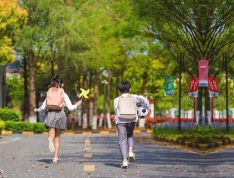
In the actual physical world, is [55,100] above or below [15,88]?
below

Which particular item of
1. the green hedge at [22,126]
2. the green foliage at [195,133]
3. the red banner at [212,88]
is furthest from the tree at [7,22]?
the red banner at [212,88]

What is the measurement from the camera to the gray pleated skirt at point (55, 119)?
→ 15.7 meters

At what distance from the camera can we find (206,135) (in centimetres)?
1930

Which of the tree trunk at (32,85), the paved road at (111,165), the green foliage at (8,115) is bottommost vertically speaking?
the paved road at (111,165)

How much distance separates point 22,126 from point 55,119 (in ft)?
86.3

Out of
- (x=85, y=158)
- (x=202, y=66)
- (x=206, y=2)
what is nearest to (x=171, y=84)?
(x=202, y=66)

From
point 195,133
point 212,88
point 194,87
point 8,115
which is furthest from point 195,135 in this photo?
point 8,115

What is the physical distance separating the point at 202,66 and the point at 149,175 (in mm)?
11170

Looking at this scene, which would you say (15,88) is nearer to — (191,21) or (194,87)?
(194,87)

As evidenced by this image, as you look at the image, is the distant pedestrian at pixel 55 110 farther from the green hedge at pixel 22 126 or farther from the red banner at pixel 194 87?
the green hedge at pixel 22 126

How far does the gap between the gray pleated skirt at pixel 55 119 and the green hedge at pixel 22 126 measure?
2498 centimetres

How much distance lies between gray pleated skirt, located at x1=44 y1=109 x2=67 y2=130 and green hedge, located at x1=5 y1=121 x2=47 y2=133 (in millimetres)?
24975

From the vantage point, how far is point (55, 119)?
15734 mm

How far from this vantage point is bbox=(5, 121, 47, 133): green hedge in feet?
133
